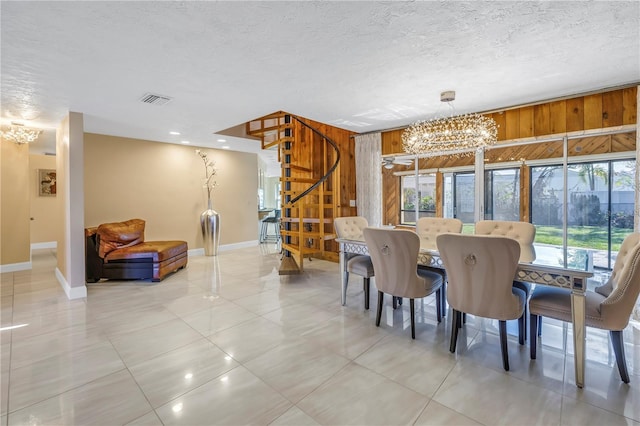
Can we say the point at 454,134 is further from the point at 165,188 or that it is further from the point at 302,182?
the point at 165,188

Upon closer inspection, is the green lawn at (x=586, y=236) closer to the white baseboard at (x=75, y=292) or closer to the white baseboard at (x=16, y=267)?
the white baseboard at (x=75, y=292)

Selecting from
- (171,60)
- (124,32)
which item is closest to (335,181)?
(171,60)

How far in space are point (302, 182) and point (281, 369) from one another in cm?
355

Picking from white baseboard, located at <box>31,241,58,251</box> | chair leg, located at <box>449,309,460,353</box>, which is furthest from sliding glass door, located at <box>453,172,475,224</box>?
white baseboard, located at <box>31,241,58,251</box>

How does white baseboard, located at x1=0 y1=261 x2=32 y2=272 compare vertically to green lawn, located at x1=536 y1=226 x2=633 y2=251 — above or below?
below

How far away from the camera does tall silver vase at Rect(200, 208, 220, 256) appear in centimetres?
627

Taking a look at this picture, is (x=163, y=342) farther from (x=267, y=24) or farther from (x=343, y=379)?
(x=267, y=24)

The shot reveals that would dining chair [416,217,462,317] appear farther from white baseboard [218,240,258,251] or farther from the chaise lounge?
white baseboard [218,240,258,251]

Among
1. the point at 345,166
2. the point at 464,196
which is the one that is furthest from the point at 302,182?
the point at 464,196

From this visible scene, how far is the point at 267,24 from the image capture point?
6.41 feet

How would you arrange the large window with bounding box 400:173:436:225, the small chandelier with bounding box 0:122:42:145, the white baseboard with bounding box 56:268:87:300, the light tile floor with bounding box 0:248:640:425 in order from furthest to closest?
the large window with bounding box 400:173:436:225, the small chandelier with bounding box 0:122:42:145, the white baseboard with bounding box 56:268:87:300, the light tile floor with bounding box 0:248:640:425

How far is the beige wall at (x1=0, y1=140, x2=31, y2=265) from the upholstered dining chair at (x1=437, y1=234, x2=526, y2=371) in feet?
23.3

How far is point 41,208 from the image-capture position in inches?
287

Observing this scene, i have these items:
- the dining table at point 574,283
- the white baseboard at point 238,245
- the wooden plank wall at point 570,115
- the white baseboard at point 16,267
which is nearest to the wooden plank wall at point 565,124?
the wooden plank wall at point 570,115
